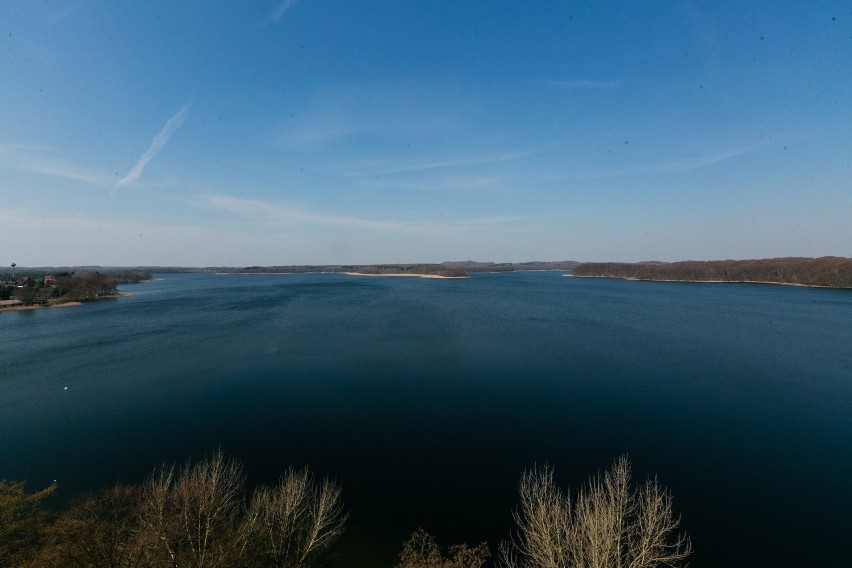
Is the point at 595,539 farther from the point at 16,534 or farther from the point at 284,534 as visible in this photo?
the point at 16,534

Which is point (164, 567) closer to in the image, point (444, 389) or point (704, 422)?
point (444, 389)

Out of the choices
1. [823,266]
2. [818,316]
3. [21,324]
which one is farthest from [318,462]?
[823,266]

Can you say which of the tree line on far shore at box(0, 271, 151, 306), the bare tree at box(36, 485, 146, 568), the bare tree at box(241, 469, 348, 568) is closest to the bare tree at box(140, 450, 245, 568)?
the bare tree at box(36, 485, 146, 568)

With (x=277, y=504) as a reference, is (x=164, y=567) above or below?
above

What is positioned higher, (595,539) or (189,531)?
(595,539)

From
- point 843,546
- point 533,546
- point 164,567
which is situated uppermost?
point 164,567

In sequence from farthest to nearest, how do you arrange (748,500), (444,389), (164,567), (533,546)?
(444,389), (748,500), (533,546), (164,567)

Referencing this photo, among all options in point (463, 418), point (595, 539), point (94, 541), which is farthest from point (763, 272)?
point (94, 541)
